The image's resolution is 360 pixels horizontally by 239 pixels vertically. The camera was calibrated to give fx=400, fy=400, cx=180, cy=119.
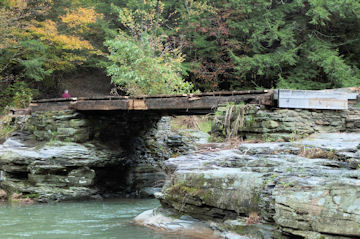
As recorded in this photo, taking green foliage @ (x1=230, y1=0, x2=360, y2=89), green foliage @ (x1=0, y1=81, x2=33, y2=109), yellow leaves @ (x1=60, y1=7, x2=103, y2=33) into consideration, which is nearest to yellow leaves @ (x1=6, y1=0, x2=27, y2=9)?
yellow leaves @ (x1=60, y1=7, x2=103, y2=33)

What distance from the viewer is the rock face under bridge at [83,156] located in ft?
38.0

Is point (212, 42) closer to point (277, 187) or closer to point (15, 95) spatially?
point (15, 95)

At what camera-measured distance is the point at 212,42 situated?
20141 mm

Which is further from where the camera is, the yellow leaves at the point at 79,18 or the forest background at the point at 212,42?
the yellow leaves at the point at 79,18

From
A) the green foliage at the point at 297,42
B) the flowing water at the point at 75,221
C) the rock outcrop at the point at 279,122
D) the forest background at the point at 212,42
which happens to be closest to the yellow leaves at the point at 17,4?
the forest background at the point at 212,42

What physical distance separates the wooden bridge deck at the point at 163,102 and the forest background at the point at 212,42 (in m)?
3.40

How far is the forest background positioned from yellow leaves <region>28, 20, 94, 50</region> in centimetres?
5

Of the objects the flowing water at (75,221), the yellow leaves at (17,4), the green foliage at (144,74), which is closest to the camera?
the flowing water at (75,221)

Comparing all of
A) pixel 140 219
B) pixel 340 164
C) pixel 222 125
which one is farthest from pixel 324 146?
pixel 140 219

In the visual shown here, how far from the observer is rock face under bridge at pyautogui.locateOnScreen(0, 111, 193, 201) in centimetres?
1157

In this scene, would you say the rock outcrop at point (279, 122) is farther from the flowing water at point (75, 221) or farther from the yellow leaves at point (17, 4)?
the yellow leaves at point (17, 4)

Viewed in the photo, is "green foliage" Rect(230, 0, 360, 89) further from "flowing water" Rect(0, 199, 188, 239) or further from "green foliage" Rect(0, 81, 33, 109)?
"green foliage" Rect(0, 81, 33, 109)

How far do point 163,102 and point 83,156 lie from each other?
328 cm

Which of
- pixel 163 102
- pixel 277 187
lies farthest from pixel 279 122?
pixel 163 102
